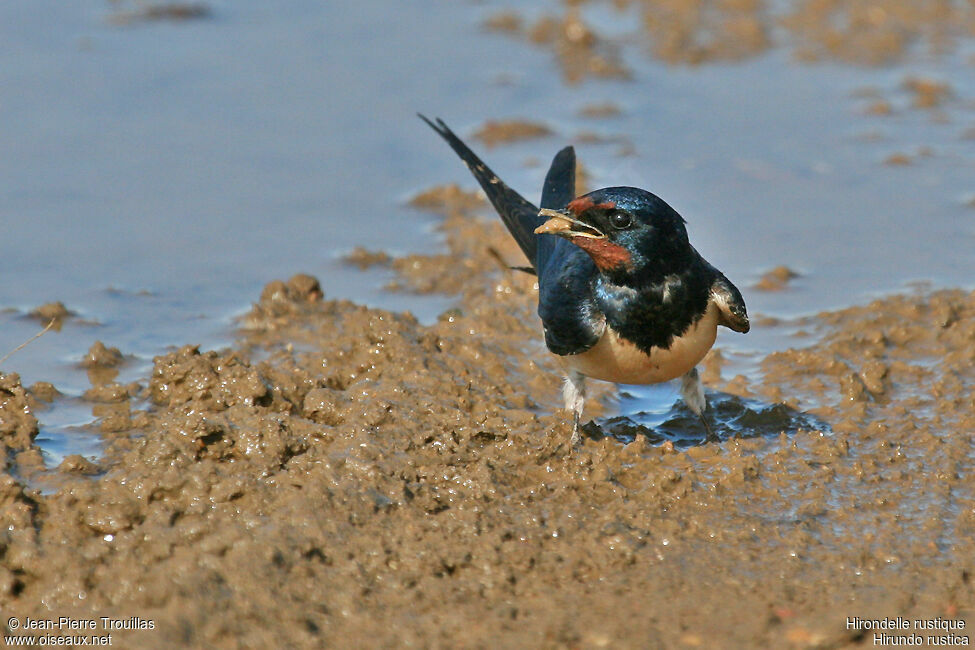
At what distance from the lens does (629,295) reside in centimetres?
500

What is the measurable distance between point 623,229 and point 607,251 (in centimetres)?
11

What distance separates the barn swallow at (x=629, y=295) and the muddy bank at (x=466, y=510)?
0.37 metres

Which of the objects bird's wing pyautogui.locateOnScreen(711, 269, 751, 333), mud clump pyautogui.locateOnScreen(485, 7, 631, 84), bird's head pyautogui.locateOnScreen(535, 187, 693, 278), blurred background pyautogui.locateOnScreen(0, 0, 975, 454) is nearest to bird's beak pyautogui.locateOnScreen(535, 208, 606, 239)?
bird's head pyautogui.locateOnScreen(535, 187, 693, 278)

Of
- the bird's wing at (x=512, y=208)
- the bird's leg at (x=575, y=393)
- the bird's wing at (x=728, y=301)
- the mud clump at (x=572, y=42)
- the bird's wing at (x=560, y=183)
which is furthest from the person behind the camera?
the mud clump at (x=572, y=42)

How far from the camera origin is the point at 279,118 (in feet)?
29.4

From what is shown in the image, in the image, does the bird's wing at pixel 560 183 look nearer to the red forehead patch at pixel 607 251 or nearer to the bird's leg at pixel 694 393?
the bird's leg at pixel 694 393

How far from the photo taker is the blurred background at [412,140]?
708 centimetres

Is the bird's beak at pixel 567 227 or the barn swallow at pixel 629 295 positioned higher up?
the bird's beak at pixel 567 227

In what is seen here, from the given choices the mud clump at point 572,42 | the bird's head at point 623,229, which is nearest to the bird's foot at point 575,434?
the bird's head at point 623,229

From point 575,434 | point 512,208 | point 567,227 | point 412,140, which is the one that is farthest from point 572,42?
point 575,434

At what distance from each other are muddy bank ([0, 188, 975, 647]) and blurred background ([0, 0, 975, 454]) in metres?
0.75

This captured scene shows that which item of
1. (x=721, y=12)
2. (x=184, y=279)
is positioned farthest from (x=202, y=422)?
(x=721, y=12)

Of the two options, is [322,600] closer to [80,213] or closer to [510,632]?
[510,632]

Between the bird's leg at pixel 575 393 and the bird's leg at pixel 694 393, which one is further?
the bird's leg at pixel 694 393
